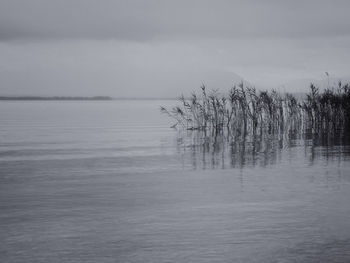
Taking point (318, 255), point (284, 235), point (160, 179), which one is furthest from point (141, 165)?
point (318, 255)

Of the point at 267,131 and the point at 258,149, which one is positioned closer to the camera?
the point at 258,149

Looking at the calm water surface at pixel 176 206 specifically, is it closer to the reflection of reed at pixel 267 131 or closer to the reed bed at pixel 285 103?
the reflection of reed at pixel 267 131

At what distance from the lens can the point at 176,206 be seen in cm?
851

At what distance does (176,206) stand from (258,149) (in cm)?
929

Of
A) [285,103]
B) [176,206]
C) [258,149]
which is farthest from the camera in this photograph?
[285,103]

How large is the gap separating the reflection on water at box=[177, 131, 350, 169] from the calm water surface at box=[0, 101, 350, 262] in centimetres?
6

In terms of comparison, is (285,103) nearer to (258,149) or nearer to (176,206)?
(258,149)

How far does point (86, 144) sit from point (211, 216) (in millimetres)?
12748

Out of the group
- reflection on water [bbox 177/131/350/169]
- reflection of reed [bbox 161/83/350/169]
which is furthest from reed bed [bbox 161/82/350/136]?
reflection on water [bbox 177/131/350/169]

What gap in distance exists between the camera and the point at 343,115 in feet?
80.6

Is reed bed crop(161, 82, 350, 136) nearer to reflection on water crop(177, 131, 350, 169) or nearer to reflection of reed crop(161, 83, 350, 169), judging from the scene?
reflection of reed crop(161, 83, 350, 169)

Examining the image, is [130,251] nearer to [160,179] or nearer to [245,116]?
[160,179]

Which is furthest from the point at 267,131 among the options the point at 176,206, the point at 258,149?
the point at 176,206

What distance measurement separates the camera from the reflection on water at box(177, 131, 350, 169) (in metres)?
14.3
